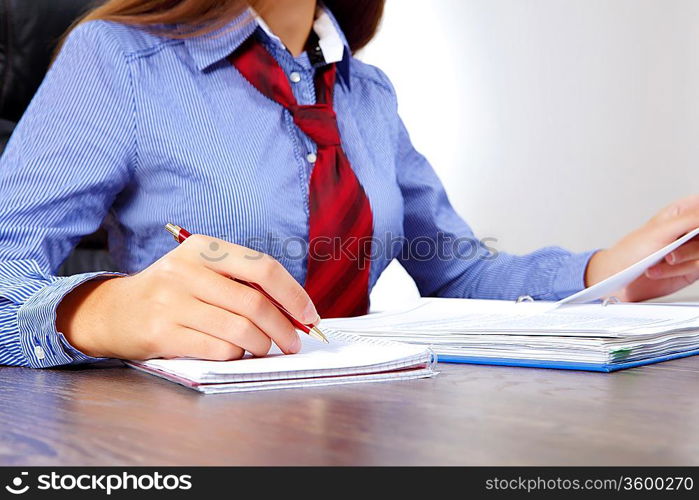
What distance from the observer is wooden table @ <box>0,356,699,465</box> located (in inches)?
14.2

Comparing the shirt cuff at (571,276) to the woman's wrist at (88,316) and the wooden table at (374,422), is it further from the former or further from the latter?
the woman's wrist at (88,316)

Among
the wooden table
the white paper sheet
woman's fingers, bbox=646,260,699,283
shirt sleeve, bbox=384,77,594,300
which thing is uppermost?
shirt sleeve, bbox=384,77,594,300

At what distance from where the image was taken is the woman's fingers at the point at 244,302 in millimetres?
598

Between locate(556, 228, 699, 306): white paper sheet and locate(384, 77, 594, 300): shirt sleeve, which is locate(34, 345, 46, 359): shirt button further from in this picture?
locate(384, 77, 594, 300): shirt sleeve

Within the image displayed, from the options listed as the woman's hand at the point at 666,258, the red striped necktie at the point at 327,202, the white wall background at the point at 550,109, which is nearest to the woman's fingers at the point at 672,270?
the woman's hand at the point at 666,258

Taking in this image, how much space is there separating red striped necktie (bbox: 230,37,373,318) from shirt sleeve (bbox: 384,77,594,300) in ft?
0.86

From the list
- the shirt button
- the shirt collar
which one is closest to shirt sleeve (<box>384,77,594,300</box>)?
the shirt collar

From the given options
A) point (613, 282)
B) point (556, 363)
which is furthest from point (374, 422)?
point (613, 282)

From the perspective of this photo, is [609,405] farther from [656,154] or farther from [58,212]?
[656,154]

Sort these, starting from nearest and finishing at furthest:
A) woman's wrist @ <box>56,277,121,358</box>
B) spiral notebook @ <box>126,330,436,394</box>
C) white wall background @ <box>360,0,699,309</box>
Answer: spiral notebook @ <box>126,330,436,394</box> < woman's wrist @ <box>56,277,121,358</box> < white wall background @ <box>360,0,699,309</box>

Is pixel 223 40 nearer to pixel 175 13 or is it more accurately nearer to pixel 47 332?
pixel 175 13

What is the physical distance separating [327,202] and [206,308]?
49cm

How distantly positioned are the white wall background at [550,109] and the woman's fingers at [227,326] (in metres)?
2.16
